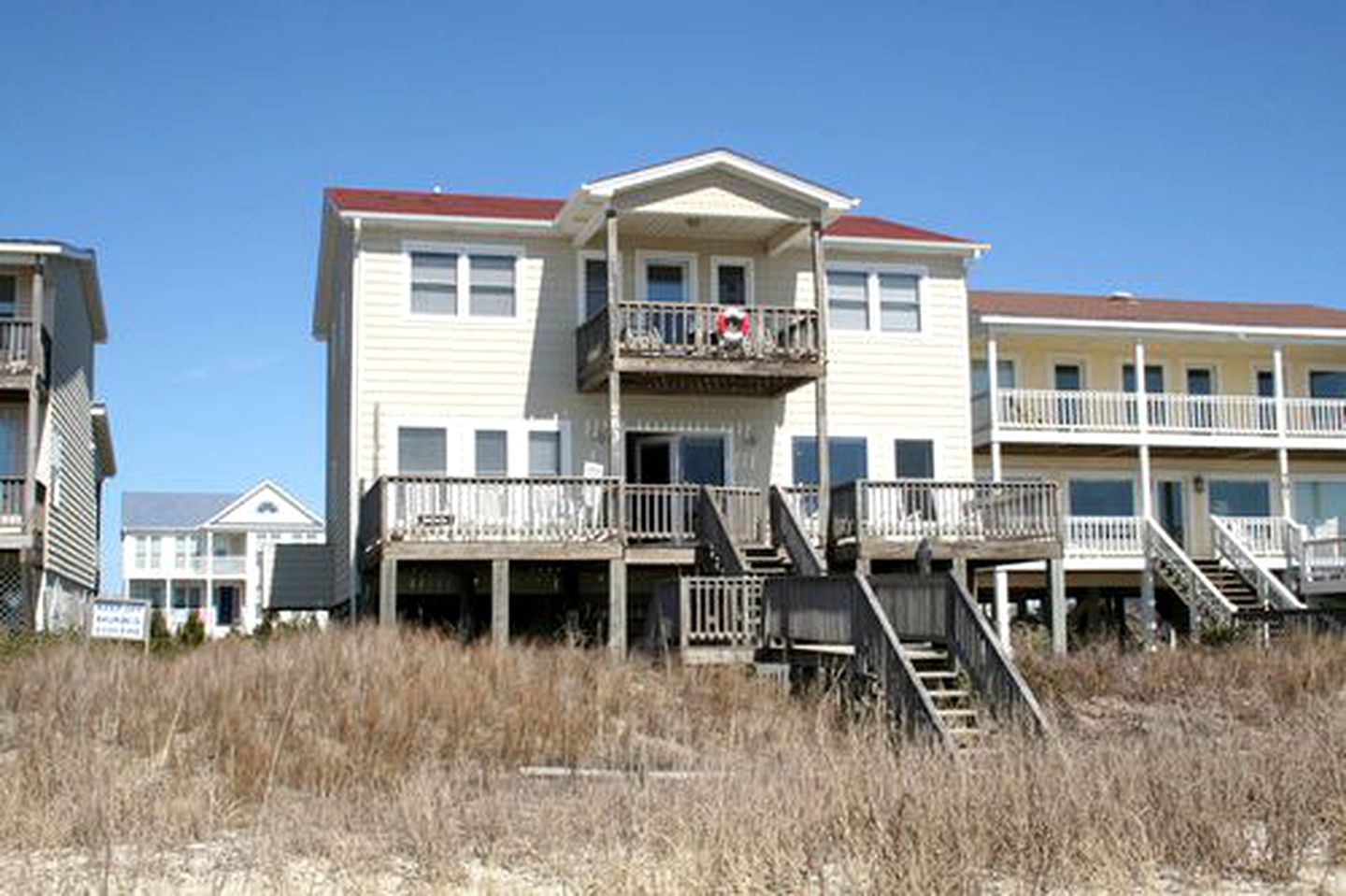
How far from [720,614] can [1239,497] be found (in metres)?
20.2

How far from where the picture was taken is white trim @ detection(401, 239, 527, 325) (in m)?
28.1

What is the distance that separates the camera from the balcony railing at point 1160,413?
34.2 m

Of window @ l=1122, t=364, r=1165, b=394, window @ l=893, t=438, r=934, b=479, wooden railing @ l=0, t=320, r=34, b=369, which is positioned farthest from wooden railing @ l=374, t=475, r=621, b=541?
window @ l=1122, t=364, r=1165, b=394

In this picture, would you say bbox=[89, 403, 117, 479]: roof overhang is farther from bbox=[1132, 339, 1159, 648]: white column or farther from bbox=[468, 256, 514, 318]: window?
bbox=[1132, 339, 1159, 648]: white column

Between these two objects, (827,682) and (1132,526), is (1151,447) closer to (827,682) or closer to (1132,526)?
(1132,526)

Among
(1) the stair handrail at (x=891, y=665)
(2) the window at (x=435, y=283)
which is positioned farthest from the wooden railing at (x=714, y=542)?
(2) the window at (x=435, y=283)

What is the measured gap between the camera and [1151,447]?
1405 inches

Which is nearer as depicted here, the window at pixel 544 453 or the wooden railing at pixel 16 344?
the window at pixel 544 453

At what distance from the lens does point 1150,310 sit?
38.7m

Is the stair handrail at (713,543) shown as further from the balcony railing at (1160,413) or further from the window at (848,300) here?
the balcony railing at (1160,413)

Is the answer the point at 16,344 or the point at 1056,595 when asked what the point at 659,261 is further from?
the point at 16,344

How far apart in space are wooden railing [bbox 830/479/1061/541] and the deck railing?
2.71m

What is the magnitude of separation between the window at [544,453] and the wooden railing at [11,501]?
31.7 ft

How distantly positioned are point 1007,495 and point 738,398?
5434 millimetres
